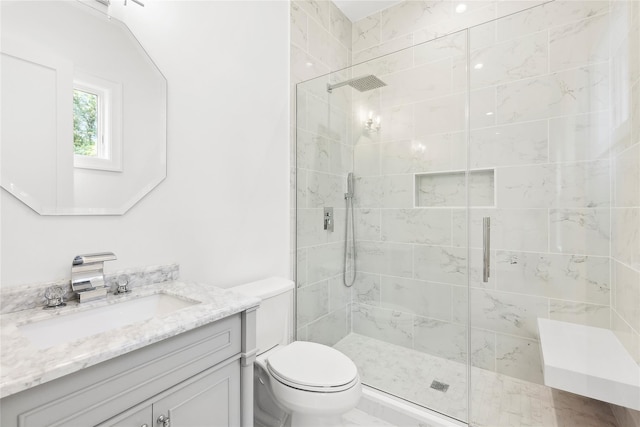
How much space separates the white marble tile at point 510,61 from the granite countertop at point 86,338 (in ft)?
6.42

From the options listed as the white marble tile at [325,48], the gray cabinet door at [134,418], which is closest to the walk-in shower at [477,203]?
the white marble tile at [325,48]

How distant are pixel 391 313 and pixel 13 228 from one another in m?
2.04

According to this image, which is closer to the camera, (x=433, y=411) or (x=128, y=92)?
(x=128, y=92)

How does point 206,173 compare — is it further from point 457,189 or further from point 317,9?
point 317,9

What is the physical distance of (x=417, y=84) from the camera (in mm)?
2102

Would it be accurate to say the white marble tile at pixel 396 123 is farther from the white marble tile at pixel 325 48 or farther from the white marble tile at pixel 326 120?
the white marble tile at pixel 325 48

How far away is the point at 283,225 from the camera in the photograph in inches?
79.0

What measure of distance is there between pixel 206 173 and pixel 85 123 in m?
0.52

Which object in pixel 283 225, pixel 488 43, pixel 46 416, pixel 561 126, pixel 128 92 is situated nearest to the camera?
pixel 46 416

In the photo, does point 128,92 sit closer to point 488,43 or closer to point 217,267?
point 217,267

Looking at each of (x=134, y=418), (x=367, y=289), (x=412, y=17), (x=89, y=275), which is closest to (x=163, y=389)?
(x=134, y=418)

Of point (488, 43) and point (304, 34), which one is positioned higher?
point (304, 34)

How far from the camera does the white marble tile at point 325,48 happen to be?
2230 millimetres

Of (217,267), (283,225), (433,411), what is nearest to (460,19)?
(283,225)
